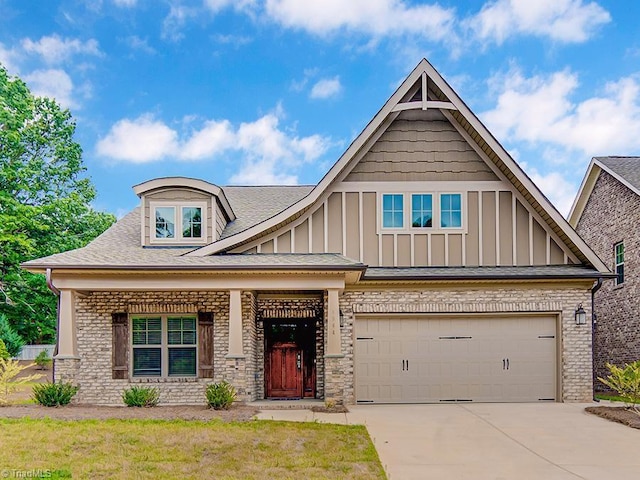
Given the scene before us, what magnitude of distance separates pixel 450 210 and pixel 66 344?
900 cm

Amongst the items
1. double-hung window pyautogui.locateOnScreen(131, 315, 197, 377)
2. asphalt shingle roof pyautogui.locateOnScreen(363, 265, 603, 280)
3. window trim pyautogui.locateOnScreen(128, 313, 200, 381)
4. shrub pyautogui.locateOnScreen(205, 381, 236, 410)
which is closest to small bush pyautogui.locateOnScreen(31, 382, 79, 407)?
window trim pyautogui.locateOnScreen(128, 313, 200, 381)

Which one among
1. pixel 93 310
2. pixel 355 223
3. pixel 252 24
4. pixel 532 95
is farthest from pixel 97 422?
pixel 532 95

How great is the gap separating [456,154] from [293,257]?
15.4 feet

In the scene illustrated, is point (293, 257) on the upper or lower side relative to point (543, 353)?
upper

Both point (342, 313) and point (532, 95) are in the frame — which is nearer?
point (342, 313)

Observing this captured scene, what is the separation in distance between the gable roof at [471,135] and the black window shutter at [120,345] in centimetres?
→ 277

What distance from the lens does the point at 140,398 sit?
12016 millimetres

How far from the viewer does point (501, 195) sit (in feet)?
45.0

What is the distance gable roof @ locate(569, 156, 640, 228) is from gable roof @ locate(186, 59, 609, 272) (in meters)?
3.94

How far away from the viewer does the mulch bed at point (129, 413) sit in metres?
10.2

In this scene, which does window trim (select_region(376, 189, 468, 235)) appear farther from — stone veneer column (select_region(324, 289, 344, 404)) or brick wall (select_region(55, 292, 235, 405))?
brick wall (select_region(55, 292, 235, 405))

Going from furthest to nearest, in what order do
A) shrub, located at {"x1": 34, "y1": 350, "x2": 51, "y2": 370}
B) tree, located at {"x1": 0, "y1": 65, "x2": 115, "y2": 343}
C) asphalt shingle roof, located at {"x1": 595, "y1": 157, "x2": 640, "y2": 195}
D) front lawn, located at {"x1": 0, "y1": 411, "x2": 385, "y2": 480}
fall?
1. tree, located at {"x1": 0, "y1": 65, "x2": 115, "y2": 343}
2. shrub, located at {"x1": 34, "y1": 350, "x2": 51, "y2": 370}
3. asphalt shingle roof, located at {"x1": 595, "y1": 157, "x2": 640, "y2": 195}
4. front lawn, located at {"x1": 0, "y1": 411, "x2": 385, "y2": 480}

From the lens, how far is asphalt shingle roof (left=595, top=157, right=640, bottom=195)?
1648 centimetres

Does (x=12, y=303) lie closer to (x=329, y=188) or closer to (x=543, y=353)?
(x=329, y=188)
